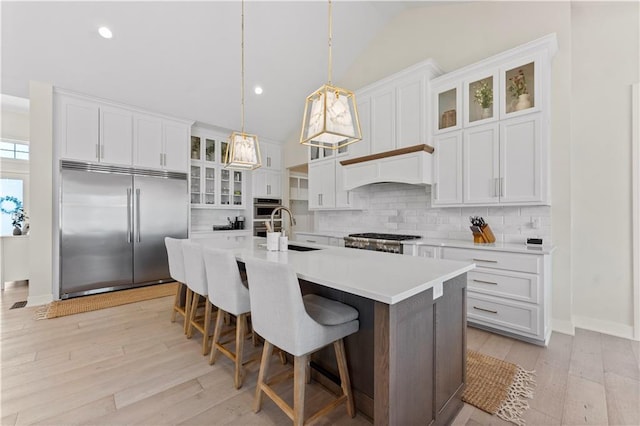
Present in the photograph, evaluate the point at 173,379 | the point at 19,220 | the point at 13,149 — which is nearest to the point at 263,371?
the point at 173,379

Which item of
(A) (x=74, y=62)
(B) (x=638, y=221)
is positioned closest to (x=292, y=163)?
(A) (x=74, y=62)

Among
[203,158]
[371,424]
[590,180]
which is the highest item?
[203,158]

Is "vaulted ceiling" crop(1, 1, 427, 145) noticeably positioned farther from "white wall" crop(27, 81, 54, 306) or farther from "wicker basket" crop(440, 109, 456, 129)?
"wicker basket" crop(440, 109, 456, 129)

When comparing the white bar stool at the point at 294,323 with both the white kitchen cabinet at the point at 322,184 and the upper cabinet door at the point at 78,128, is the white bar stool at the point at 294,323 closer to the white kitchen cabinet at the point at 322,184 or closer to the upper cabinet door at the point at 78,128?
the white kitchen cabinet at the point at 322,184

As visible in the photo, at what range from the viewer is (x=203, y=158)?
534 cm

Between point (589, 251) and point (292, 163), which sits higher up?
point (292, 163)

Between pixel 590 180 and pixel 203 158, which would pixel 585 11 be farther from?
pixel 203 158

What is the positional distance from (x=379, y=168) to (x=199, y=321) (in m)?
2.88

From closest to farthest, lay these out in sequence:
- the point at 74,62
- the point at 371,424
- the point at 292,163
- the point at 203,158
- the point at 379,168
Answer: the point at 371,424 → the point at 74,62 → the point at 379,168 → the point at 203,158 → the point at 292,163

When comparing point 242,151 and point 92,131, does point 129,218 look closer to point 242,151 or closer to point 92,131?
point 92,131

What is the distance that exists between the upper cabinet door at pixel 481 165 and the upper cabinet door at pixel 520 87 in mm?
228

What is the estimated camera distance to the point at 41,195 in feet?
11.8

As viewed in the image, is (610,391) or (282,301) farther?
(610,391)

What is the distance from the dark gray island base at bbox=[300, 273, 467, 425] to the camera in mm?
1160
